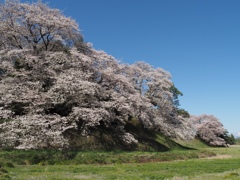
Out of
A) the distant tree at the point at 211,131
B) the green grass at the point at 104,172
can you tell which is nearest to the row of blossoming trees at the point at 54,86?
the green grass at the point at 104,172

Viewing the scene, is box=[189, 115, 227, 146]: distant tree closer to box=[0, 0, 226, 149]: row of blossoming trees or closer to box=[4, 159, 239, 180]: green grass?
box=[0, 0, 226, 149]: row of blossoming trees

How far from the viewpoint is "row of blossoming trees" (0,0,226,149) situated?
31703 millimetres

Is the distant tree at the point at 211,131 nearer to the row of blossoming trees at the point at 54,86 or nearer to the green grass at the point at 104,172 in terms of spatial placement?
the row of blossoming trees at the point at 54,86

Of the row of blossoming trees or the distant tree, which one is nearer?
the row of blossoming trees

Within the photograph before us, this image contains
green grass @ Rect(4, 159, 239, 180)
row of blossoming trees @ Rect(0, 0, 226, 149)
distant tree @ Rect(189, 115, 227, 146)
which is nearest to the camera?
green grass @ Rect(4, 159, 239, 180)

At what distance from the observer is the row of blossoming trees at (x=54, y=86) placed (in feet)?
104

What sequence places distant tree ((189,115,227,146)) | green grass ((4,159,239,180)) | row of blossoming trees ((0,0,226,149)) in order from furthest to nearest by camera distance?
1. distant tree ((189,115,227,146))
2. row of blossoming trees ((0,0,226,149))
3. green grass ((4,159,239,180))

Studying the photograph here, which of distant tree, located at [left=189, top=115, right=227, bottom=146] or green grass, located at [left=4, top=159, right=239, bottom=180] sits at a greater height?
distant tree, located at [left=189, top=115, right=227, bottom=146]

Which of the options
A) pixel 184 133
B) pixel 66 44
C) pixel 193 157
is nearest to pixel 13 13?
pixel 66 44

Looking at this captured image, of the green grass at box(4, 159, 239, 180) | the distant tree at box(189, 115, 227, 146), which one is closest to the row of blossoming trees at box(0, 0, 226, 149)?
the green grass at box(4, 159, 239, 180)

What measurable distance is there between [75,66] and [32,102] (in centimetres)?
920

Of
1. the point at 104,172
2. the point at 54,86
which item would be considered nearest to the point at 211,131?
the point at 54,86

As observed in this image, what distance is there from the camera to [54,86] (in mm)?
34656

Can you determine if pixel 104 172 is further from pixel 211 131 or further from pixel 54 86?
pixel 211 131
